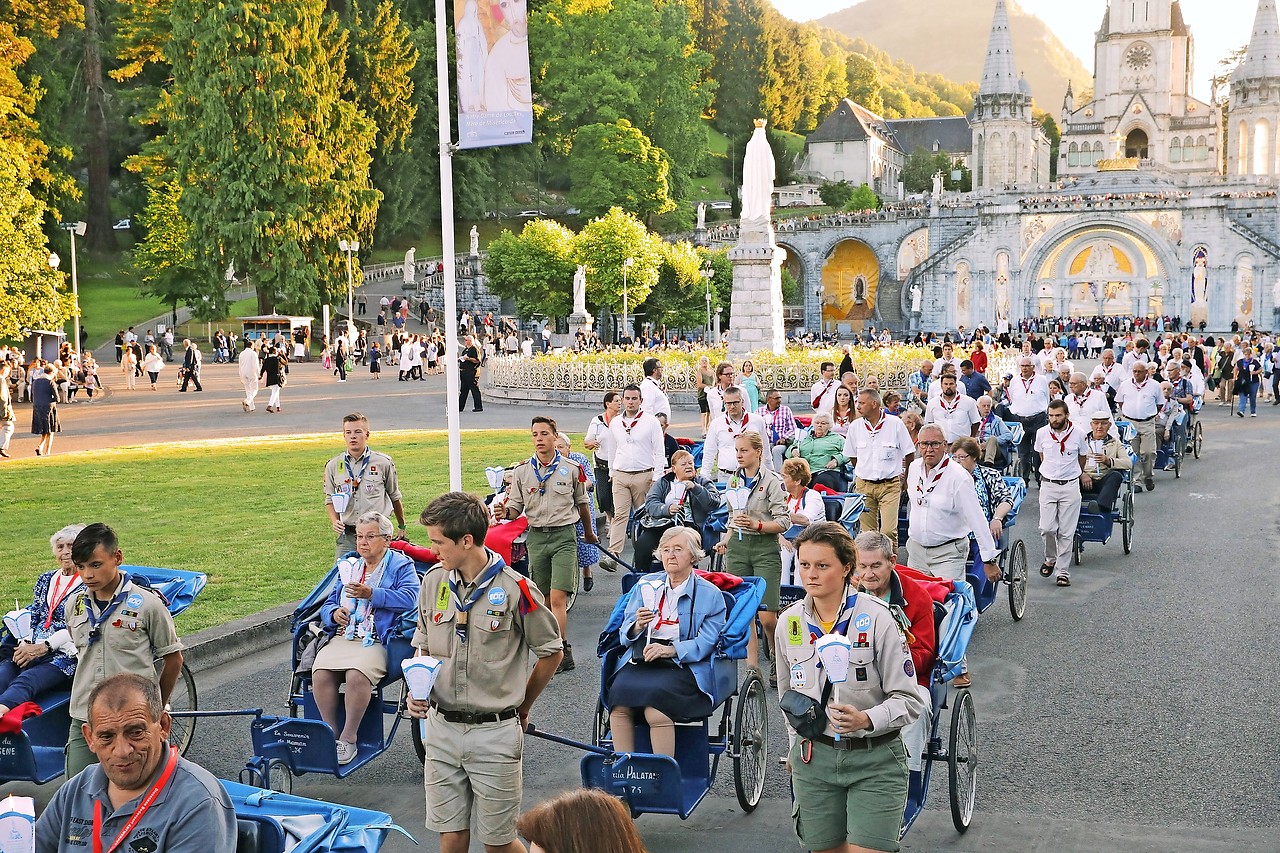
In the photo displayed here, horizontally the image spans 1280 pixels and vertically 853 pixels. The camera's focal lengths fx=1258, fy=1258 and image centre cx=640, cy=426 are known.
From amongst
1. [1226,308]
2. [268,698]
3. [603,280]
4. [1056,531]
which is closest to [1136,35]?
[1226,308]

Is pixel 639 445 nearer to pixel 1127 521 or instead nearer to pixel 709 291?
pixel 1127 521

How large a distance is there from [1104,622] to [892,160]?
4505 inches

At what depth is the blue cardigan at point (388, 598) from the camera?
759 cm

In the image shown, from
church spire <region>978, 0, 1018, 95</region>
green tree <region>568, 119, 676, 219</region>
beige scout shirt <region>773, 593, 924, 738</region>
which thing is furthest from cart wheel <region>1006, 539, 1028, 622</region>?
church spire <region>978, 0, 1018, 95</region>

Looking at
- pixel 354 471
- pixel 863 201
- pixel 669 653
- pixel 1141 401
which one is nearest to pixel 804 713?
pixel 669 653

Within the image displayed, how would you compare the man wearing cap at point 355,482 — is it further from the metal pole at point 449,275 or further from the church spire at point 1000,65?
the church spire at point 1000,65

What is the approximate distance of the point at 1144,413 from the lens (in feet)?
62.2

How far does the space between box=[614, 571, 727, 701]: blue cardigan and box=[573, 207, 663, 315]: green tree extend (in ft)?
166

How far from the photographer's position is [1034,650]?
10.4 meters

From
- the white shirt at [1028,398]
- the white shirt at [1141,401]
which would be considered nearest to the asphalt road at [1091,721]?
the white shirt at [1028,398]

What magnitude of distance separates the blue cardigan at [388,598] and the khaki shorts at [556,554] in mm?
2047

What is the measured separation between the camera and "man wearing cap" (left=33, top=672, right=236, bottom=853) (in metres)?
3.99

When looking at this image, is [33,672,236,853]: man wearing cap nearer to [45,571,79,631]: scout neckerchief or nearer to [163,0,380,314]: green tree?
[45,571,79,631]: scout neckerchief

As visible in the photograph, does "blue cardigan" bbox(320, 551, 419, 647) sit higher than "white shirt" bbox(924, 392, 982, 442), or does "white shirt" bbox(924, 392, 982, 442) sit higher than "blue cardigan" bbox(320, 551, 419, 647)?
"white shirt" bbox(924, 392, 982, 442)
